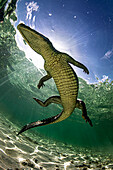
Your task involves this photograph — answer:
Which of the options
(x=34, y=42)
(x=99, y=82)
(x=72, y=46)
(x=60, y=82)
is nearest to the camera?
(x=34, y=42)

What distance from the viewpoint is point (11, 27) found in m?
9.77

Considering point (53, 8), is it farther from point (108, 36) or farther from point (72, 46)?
point (108, 36)

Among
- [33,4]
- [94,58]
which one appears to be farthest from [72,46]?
[33,4]

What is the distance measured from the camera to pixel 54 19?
7582 millimetres

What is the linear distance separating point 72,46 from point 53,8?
3.18 metres

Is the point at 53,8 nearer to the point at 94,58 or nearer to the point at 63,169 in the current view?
the point at 94,58

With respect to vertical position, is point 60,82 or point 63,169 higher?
point 60,82

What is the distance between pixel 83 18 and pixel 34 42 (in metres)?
6.40

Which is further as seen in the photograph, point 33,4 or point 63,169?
point 33,4

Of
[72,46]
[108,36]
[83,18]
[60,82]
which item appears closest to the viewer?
[60,82]

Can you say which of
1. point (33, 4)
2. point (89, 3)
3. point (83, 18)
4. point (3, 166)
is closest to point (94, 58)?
point (83, 18)

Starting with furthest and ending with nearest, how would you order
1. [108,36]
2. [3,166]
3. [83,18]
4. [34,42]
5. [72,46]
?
[72,46], [108,36], [83,18], [3,166], [34,42]

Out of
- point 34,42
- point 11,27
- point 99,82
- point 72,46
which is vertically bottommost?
point 34,42

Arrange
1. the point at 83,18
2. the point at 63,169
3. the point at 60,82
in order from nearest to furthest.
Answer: the point at 60,82 → the point at 63,169 → the point at 83,18
